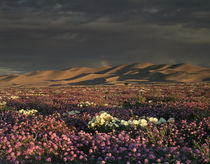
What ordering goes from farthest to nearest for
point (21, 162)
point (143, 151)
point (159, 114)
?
point (159, 114) → point (143, 151) → point (21, 162)

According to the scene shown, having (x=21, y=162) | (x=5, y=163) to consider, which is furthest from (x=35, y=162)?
(x=5, y=163)

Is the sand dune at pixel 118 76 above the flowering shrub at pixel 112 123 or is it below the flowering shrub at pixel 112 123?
above

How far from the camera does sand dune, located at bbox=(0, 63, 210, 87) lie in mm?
107575

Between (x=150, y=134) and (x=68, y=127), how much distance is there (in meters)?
2.31

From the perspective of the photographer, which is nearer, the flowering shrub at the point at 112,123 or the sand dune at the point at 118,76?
the flowering shrub at the point at 112,123

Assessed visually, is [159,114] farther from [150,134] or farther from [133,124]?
[150,134]

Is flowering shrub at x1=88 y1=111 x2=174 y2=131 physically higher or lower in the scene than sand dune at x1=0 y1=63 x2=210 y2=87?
lower

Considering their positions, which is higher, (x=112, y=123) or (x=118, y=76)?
(x=118, y=76)

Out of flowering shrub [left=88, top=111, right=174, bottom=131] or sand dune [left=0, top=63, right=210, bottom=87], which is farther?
sand dune [left=0, top=63, right=210, bottom=87]

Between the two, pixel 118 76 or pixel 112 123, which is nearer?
pixel 112 123

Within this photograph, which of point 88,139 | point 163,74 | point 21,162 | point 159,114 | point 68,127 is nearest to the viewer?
point 21,162

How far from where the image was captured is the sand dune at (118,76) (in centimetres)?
10757

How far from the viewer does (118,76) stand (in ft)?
453

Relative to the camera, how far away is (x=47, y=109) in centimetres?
955
